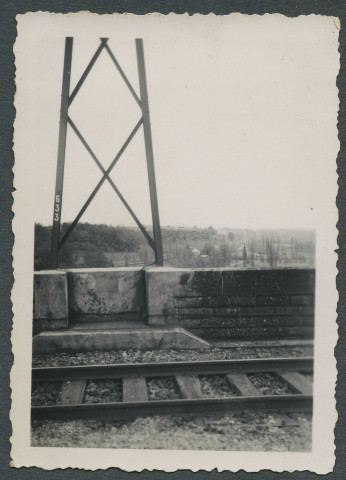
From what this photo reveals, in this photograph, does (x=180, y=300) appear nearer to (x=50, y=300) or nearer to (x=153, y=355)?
(x=153, y=355)

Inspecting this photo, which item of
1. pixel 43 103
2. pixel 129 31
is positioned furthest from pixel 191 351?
pixel 129 31

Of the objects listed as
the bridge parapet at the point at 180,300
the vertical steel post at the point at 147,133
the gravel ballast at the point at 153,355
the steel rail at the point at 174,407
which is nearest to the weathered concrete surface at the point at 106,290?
the bridge parapet at the point at 180,300

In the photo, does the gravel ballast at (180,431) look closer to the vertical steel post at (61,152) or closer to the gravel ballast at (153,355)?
the gravel ballast at (153,355)

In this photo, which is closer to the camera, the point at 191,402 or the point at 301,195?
the point at 191,402

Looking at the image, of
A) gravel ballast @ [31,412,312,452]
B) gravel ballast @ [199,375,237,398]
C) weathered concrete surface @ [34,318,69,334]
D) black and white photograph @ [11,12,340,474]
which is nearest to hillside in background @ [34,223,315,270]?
black and white photograph @ [11,12,340,474]

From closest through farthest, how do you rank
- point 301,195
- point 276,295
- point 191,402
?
1. point 191,402
2. point 301,195
3. point 276,295

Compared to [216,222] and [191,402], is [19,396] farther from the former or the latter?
Result: [216,222]

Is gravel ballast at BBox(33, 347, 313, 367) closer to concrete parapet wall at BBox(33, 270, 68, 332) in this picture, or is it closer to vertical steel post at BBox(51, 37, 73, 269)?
concrete parapet wall at BBox(33, 270, 68, 332)

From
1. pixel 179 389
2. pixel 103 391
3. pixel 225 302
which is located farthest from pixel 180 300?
pixel 103 391

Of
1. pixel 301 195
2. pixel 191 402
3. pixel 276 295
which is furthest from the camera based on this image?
pixel 276 295
